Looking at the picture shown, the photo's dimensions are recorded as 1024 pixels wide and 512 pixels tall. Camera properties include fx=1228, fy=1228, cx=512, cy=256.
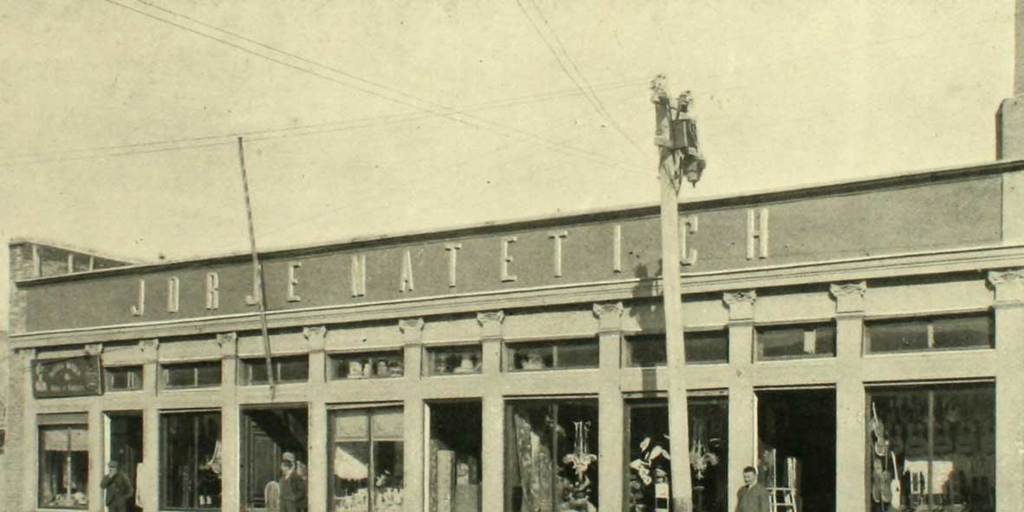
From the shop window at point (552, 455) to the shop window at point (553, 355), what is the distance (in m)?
0.56

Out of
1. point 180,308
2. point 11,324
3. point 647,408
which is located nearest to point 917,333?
point 647,408

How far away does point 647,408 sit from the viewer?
18.6 m

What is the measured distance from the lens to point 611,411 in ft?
61.4

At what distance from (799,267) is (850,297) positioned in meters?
0.81

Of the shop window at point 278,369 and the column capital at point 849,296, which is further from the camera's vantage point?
the shop window at point 278,369

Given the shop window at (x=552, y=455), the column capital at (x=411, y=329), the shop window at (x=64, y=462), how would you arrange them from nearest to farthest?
the shop window at (x=552, y=455) → the column capital at (x=411, y=329) → the shop window at (x=64, y=462)

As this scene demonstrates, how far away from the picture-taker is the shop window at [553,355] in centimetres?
1916

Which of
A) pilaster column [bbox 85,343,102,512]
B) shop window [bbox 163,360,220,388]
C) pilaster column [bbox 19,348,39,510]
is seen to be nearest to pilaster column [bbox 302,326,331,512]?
shop window [bbox 163,360,220,388]

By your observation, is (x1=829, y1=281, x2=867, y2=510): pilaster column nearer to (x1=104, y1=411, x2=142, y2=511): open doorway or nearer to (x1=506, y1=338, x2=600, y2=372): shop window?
(x1=506, y1=338, x2=600, y2=372): shop window

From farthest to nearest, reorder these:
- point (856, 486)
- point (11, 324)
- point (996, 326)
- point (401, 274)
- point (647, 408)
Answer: point (11, 324) → point (401, 274) → point (647, 408) → point (856, 486) → point (996, 326)

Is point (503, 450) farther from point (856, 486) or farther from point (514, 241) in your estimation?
point (856, 486)

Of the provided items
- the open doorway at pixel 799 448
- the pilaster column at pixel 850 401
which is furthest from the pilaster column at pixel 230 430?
the pilaster column at pixel 850 401

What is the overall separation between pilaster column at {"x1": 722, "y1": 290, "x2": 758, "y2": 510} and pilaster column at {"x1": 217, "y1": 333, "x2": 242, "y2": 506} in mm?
10489

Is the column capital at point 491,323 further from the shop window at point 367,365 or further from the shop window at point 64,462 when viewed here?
the shop window at point 64,462
